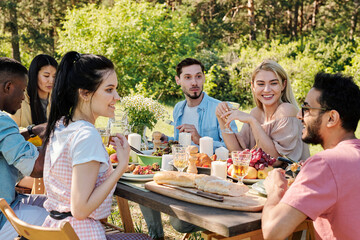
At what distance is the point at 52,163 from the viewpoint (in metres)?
2.17

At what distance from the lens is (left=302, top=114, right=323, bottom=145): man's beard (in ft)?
7.21

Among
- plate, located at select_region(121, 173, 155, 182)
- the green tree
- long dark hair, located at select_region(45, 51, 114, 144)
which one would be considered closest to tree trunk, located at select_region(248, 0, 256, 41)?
the green tree

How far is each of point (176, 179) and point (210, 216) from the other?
544 mm

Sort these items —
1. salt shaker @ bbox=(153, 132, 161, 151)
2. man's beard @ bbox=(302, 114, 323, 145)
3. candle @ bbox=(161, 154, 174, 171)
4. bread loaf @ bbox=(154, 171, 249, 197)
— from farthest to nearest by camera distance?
Result: 1. salt shaker @ bbox=(153, 132, 161, 151)
2. candle @ bbox=(161, 154, 174, 171)
3. bread loaf @ bbox=(154, 171, 249, 197)
4. man's beard @ bbox=(302, 114, 323, 145)

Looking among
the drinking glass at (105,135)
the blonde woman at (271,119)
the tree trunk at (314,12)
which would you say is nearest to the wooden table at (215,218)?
the drinking glass at (105,135)

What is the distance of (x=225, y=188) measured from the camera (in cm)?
229

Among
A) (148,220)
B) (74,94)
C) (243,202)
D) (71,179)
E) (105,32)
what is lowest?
(148,220)

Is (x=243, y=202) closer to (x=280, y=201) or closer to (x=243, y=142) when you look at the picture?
(x=280, y=201)

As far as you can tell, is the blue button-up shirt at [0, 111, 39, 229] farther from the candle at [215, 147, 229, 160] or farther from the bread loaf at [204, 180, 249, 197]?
the candle at [215, 147, 229, 160]

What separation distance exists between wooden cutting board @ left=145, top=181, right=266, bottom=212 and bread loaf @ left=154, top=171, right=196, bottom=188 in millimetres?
58

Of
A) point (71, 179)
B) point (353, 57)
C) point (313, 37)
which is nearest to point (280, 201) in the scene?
point (71, 179)

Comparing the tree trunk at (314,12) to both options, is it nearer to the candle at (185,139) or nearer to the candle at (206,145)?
the candle at (185,139)

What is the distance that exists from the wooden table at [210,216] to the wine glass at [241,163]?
1.82 feet

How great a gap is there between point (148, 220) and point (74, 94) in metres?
2.00
